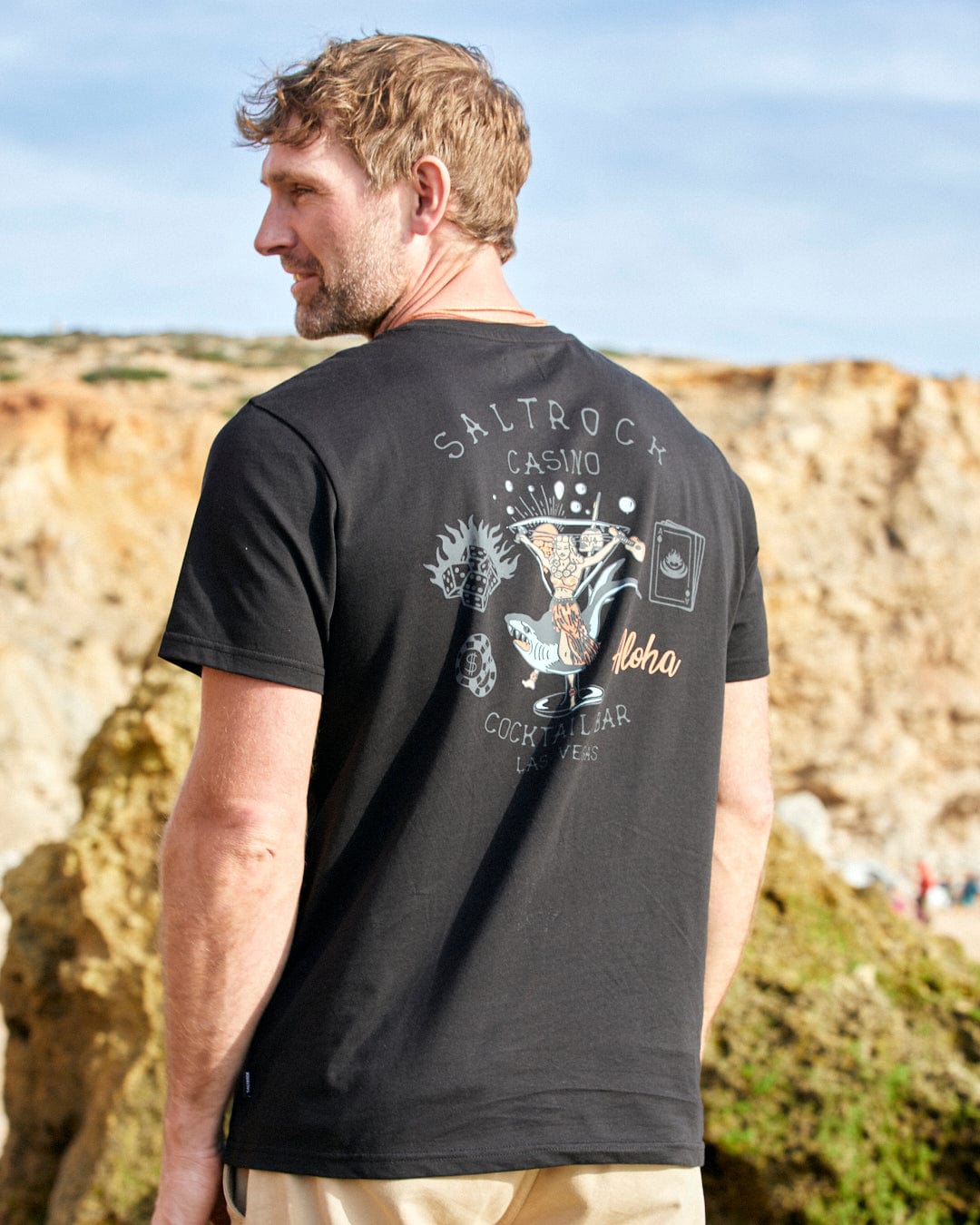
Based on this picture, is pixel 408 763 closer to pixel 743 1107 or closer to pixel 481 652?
pixel 481 652

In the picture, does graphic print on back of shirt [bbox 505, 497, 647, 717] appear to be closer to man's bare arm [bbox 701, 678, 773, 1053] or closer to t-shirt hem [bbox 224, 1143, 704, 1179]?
man's bare arm [bbox 701, 678, 773, 1053]

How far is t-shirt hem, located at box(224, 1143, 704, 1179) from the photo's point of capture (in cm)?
145

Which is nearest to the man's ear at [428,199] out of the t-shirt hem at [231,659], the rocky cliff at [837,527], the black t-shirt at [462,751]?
the black t-shirt at [462,751]

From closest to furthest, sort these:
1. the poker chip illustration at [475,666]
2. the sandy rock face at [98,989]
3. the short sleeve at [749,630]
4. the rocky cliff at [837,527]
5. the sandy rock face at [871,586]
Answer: the poker chip illustration at [475,666] < the short sleeve at [749,630] < the sandy rock face at [98,989] < the rocky cliff at [837,527] < the sandy rock face at [871,586]

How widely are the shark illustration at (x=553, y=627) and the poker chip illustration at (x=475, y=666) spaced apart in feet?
0.16

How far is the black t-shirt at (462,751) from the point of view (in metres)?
1.50

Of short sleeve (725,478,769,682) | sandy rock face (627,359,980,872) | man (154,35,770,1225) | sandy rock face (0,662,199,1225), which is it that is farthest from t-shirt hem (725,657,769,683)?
sandy rock face (627,359,980,872)

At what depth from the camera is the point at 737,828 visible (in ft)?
6.56

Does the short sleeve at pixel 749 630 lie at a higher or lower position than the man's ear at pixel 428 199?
lower

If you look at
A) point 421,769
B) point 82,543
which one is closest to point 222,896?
point 421,769

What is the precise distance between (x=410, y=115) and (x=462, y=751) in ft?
2.87

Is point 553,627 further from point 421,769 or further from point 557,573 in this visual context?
point 421,769

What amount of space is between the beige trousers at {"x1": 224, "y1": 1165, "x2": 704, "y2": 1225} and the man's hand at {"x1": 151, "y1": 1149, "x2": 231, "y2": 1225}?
0.04 meters

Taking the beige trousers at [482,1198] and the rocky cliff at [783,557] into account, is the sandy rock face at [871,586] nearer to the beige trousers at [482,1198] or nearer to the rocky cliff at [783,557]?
the rocky cliff at [783,557]
